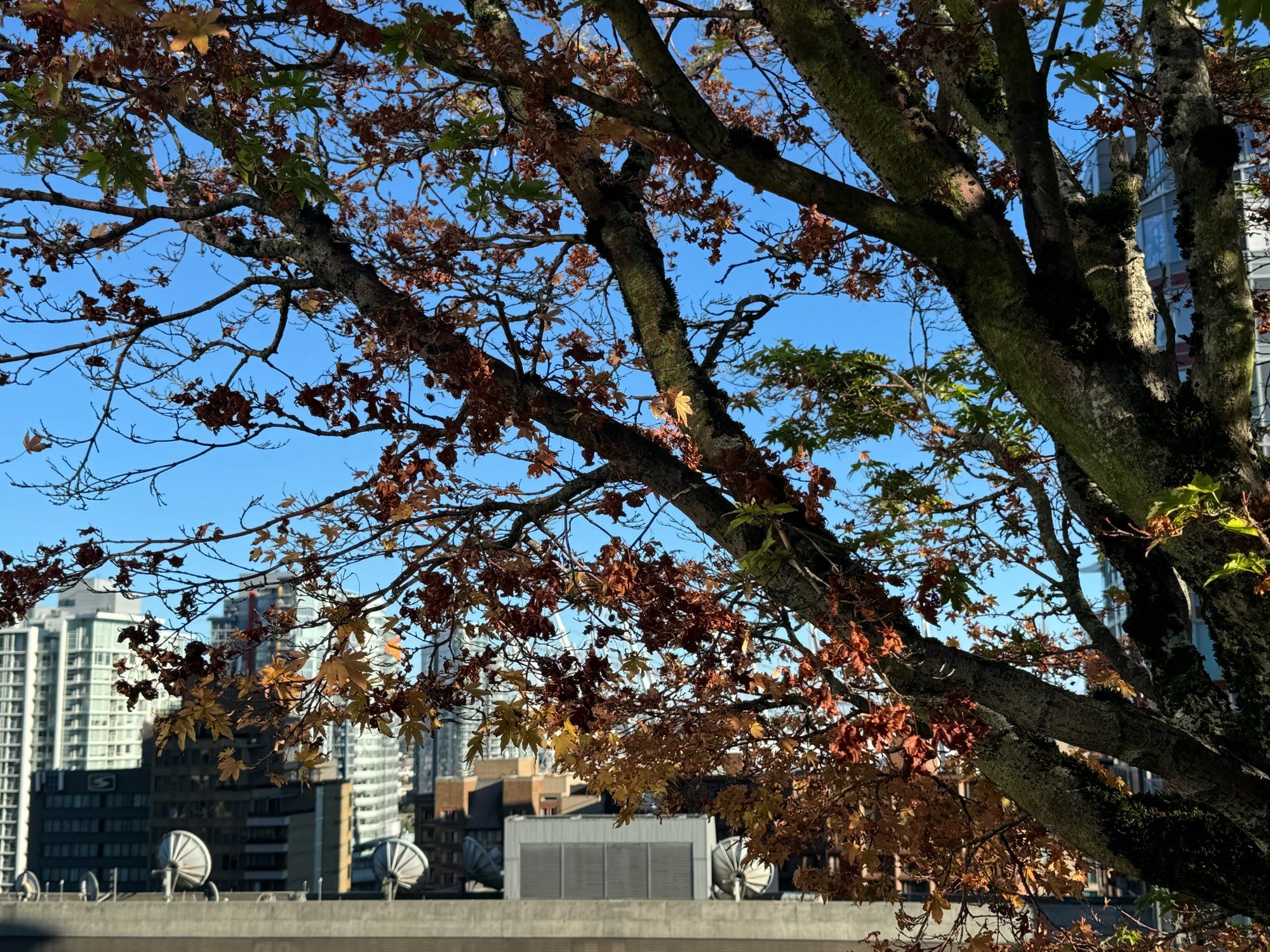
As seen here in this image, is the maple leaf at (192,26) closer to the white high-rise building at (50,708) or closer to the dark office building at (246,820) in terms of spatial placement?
the dark office building at (246,820)

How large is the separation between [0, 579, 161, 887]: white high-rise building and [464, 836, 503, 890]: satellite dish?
230ft

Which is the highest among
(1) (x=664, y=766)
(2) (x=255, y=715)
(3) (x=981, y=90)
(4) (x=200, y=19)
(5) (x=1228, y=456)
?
(3) (x=981, y=90)

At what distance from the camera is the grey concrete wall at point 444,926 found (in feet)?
72.6

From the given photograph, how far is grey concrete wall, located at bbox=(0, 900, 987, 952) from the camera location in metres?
22.1

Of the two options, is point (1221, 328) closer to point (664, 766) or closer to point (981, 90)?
point (981, 90)

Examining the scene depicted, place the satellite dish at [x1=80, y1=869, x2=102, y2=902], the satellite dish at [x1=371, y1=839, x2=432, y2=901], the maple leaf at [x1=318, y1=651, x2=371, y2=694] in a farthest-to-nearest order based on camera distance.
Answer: the satellite dish at [x1=371, y1=839, x2=432, y2=901]
the satellite dish at [x1=80, y1=869, x2=102, y2=902]
the maple leaf at [x1=318, y1=651, x2=371, y2=694]

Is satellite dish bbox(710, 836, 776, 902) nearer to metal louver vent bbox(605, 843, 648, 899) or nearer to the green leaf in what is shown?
metal louver vent bbox(605, 843, 648, 899)

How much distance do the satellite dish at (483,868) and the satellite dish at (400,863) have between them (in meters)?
8.36

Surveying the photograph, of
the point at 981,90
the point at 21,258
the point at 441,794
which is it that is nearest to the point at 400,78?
the point at 21,258

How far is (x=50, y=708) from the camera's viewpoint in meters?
102

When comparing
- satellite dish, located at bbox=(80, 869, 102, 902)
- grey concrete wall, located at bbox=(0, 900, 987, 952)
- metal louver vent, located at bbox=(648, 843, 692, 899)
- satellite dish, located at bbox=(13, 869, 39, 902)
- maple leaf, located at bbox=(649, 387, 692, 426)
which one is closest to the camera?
maple leaf, located at bbox=(649, 387, 692, 426)

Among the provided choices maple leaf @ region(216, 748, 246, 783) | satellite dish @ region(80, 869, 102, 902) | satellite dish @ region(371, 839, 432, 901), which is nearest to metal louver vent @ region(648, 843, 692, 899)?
satellite dish @ region(371, 839, 432, 901)

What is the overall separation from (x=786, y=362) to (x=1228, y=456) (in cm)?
530

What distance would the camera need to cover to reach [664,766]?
20.9 feet
